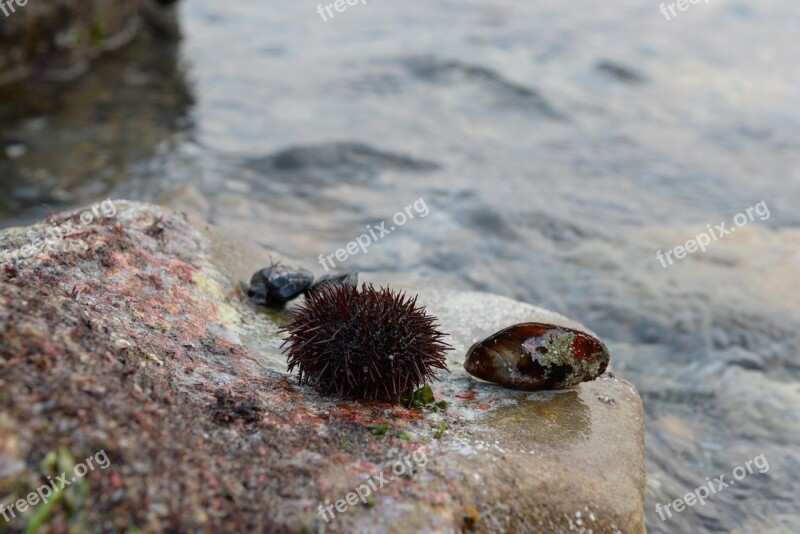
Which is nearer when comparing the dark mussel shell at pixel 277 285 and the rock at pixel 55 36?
the dark mussel shell at pixel 277 285

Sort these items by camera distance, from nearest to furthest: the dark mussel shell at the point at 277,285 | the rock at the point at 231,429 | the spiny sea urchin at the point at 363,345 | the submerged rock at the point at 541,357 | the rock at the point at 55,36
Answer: the rock at the point at 231,429 → the spiny sea urchin at the point at 363,345 → the submerged rock at the point at 541,357 → the dark mussel shell at the point at 277,285 → the rock at the point at 55,36

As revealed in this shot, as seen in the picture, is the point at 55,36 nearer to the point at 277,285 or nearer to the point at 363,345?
the point at 277,285

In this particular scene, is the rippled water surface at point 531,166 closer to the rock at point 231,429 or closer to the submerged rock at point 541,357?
the submerged rock at point 541,357

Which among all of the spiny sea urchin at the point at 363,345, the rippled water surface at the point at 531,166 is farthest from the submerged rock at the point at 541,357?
the rippled water surface at the point at 531,166

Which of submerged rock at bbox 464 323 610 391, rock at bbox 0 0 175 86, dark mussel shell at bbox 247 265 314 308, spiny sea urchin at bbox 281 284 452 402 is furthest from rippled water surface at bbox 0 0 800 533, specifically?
spiny sea urchin at bbox 281 284 452 402

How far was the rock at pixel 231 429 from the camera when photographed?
2697 mm

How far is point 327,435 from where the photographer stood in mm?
3348

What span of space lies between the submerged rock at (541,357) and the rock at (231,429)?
0.10 meters

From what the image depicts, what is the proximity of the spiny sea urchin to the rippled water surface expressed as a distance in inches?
95.4

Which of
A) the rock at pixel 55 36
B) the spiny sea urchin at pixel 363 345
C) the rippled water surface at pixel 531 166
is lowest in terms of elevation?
the rippled water surface at pixel 531 166

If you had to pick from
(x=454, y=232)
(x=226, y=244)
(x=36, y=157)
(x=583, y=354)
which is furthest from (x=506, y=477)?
(x=36, y=157)

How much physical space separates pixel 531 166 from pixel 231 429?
26.3ft

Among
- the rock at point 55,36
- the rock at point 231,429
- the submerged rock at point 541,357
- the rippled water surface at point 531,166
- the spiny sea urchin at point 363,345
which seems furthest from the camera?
the rock at point 55,36

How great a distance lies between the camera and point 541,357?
413 cm
